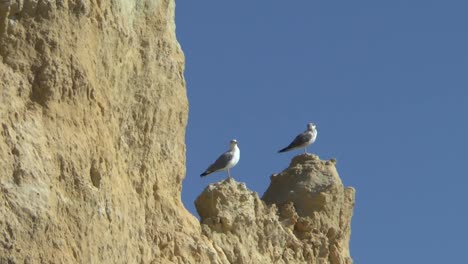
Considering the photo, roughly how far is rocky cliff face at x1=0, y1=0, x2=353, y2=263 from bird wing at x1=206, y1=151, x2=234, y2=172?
1.22 metres

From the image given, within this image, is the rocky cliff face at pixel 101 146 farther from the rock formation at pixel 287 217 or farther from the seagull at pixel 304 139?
the seagull at pixel 304 139

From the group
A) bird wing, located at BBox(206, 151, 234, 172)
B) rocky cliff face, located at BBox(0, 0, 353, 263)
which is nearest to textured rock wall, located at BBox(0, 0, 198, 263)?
rocky cliff face, located at BBox(0, 0, 353, 263)

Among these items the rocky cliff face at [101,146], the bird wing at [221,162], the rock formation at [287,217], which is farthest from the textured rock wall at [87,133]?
the bird wing at [221,162]

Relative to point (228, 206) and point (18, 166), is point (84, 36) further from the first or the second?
point (228, 206)

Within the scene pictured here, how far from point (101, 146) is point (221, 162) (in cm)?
569

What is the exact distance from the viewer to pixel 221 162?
2842 cm

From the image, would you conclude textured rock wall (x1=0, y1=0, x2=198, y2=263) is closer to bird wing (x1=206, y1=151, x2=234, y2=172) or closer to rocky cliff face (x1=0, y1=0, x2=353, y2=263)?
rocky cliff face (x1=0, y1=0, x2=353, y2=263)

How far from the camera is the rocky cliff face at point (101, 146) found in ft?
70.1

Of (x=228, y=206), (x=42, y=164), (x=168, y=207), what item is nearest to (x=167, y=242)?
(x=168, y=207)

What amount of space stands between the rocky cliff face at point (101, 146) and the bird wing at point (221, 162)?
1221 mm

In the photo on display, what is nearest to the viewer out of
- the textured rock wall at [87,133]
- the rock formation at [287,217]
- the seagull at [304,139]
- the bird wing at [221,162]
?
the textured rock wall at [87,133]

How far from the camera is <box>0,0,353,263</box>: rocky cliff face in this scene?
70.1 feet

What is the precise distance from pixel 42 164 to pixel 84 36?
2133 millimetres

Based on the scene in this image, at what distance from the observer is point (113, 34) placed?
2367cm
